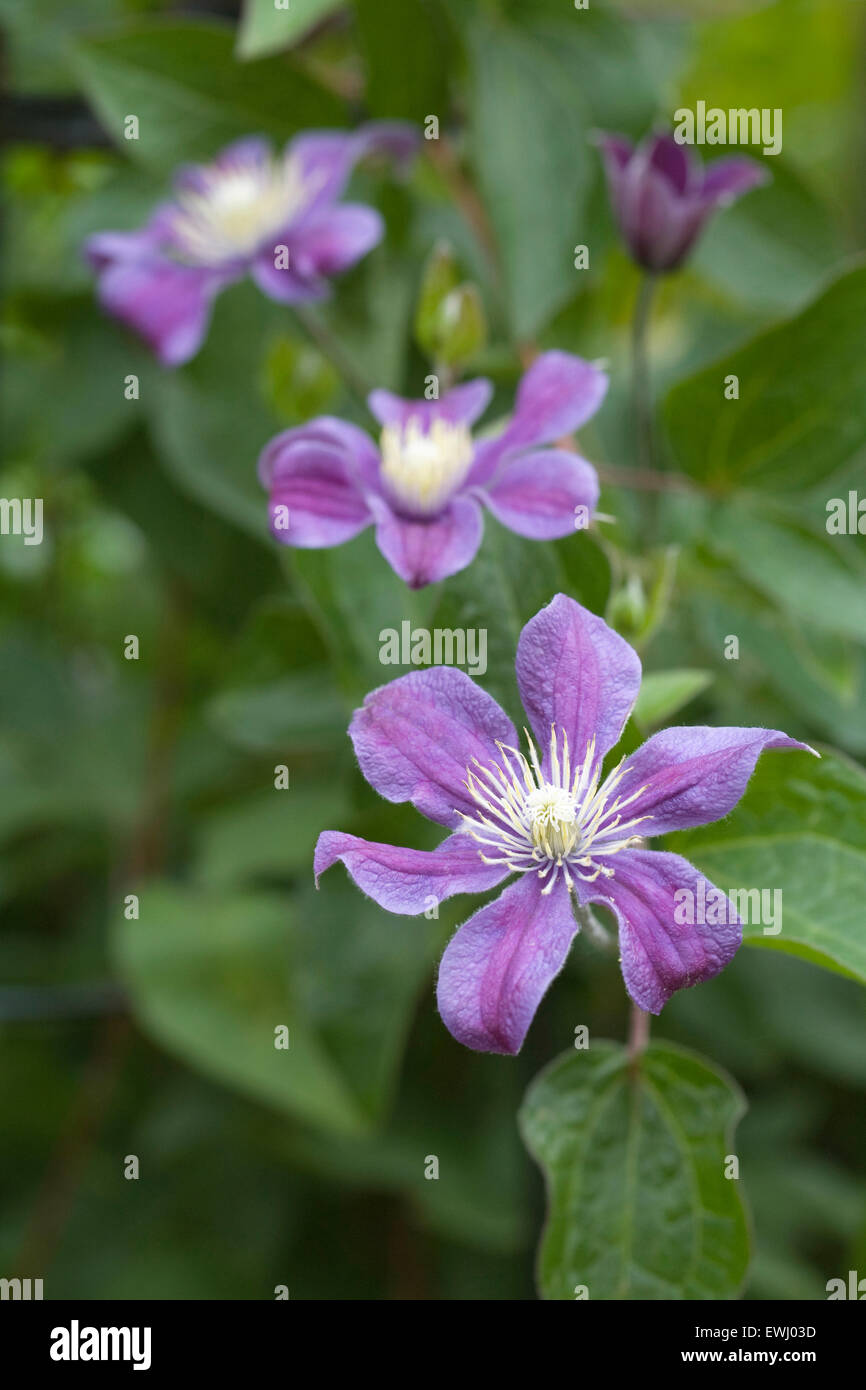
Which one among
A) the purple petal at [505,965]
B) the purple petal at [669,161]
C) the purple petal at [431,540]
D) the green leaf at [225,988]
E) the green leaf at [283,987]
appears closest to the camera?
the purple petal at [505,965]

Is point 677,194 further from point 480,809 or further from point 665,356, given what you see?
point 665,356

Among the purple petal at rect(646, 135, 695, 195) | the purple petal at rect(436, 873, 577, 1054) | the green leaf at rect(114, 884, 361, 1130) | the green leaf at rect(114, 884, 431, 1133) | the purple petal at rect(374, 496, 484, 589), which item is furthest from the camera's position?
the green leaf at rect(114, 884, 361, 1130)

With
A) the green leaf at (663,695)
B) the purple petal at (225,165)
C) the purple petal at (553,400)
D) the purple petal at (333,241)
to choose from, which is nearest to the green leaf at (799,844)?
the green leaf at (663,695)

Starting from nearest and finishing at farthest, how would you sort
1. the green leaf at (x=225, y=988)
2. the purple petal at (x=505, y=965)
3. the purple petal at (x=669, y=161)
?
the purple petal at (x=505, y=965) → the purple petal at (x=669, y=161) → the green leaf at (x=225, y=988)

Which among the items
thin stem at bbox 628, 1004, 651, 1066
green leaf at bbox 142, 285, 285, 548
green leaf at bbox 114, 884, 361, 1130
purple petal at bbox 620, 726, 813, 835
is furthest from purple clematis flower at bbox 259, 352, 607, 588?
green leaf at bbox 114, 884, 361, 1130

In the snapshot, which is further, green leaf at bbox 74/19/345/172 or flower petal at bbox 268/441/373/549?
green leaf at bbox 74/19/345/172

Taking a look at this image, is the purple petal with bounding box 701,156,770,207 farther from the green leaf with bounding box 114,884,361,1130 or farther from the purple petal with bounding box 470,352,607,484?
the green leaf with bounding box 114,884,361,1130

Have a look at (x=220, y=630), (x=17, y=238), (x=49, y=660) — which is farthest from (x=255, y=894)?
(x=17, y=238)

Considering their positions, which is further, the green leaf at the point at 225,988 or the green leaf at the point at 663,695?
the green leaf at the point at 225,988

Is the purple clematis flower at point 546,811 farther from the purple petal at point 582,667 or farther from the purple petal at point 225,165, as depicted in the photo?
the purple petal at point 225,165
